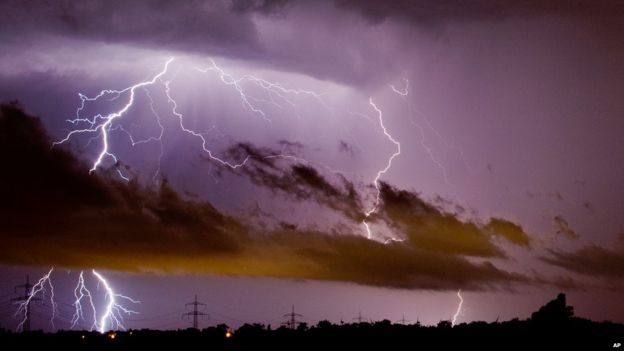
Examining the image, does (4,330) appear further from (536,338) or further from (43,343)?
(536,338)

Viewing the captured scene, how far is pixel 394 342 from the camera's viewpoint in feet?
238

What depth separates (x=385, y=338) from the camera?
74.8m

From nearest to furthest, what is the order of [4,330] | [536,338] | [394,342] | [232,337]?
[536,338] < [394,342] < [232,337] < [4,330]

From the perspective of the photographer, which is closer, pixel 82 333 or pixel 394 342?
Result: pixel 394 342

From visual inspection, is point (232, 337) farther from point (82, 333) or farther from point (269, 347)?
point (82, 333)

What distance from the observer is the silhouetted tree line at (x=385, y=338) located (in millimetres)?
68688

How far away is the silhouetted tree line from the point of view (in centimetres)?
6869

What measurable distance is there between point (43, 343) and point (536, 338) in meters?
44.3

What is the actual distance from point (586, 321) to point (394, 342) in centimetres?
2041

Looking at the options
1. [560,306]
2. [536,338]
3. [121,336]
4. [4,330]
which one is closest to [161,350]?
[121,336]

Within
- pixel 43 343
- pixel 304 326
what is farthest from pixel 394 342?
pixel 43 343

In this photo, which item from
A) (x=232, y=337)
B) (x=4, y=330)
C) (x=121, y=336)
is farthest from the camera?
(x=4, y=330)

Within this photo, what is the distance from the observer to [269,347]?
7538 cm

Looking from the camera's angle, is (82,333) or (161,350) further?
(82,333)
